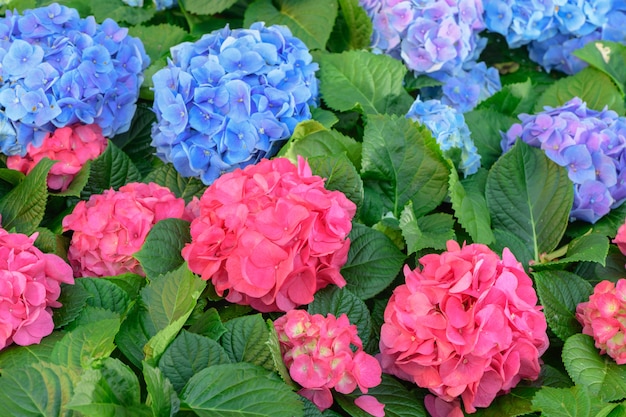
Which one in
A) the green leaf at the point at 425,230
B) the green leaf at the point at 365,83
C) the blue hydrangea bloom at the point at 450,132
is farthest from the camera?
the green leaf at the point at 365,83

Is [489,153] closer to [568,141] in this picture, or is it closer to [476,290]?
[568,141]

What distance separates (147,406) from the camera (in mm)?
925

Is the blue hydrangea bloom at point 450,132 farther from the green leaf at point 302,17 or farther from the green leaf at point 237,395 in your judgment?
the green leaf at point 237,395

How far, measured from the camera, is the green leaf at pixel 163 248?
1172 millimetres

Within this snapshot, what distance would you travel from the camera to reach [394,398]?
1.09 meters

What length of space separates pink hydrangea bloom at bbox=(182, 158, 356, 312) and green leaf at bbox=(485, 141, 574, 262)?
0.38 m

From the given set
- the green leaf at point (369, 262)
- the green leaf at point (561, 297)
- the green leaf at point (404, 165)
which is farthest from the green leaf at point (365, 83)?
the green leaf at point (561, 297)

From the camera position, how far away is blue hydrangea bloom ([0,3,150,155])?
146 centimetres

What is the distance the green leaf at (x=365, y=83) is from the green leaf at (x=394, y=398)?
26.0 inches

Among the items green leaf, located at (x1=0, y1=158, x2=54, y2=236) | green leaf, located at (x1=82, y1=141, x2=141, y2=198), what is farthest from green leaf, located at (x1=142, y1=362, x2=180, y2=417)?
green leaf, located at (x1=82, y1=141, x2=141, y2=198)

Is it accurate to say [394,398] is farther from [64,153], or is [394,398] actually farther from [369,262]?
[64,153]

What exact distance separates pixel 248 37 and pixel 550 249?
68 centimetres

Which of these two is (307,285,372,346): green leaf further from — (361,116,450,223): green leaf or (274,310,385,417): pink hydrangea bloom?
(361,116,450,223): green leaf

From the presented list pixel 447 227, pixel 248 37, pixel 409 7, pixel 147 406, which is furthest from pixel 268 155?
pixel 147 406
